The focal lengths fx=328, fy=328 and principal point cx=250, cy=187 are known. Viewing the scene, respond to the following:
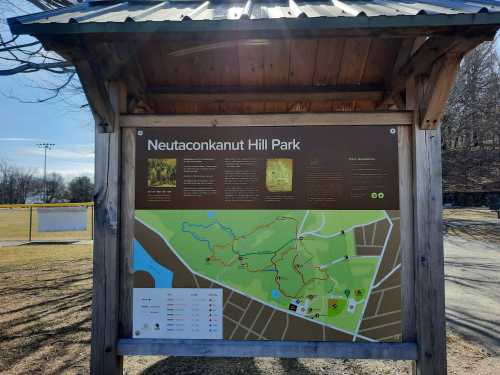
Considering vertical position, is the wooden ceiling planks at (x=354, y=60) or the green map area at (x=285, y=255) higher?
the wooden ceiling planks at (x=354, y=60)

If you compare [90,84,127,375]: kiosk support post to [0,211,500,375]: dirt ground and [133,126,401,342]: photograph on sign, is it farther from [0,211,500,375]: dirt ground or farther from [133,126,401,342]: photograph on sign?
[0,211,500,375]: dirt ground

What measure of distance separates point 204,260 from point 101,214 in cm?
91

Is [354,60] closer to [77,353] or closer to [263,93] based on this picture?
[263,93]

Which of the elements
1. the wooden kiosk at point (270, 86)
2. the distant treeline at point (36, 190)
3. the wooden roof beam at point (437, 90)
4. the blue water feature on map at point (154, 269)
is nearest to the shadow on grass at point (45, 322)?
the wooden kiosk at point (270, 86)

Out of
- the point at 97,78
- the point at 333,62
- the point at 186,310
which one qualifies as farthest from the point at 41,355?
the point at 333,62

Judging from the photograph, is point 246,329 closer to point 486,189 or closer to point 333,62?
point 333,62

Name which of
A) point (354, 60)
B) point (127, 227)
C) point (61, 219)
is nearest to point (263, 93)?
point (354, 60)

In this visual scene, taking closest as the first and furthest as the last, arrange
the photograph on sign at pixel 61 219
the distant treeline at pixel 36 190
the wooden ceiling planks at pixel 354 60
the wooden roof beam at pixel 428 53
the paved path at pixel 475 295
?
1. the wooden roof beam at pixel 428 53
2. the wooden ceiling planks at pixel 354 60
3. the paved path at pixel 475 295
4. the photograph on sign at pixel 61 219
5. the distant treeline at pixel 36 190

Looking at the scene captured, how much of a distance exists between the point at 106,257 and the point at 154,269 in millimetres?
390

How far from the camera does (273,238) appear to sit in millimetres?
2672

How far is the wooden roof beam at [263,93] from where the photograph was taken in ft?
10.9

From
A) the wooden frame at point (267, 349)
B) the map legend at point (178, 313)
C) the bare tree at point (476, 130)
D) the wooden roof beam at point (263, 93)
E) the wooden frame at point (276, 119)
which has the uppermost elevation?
the bare tree at point (476, 130)

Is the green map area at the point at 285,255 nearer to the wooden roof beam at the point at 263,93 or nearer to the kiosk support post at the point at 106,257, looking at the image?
the kiosk support post at the point at 106,257

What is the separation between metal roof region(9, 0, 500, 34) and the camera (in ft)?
6.26
